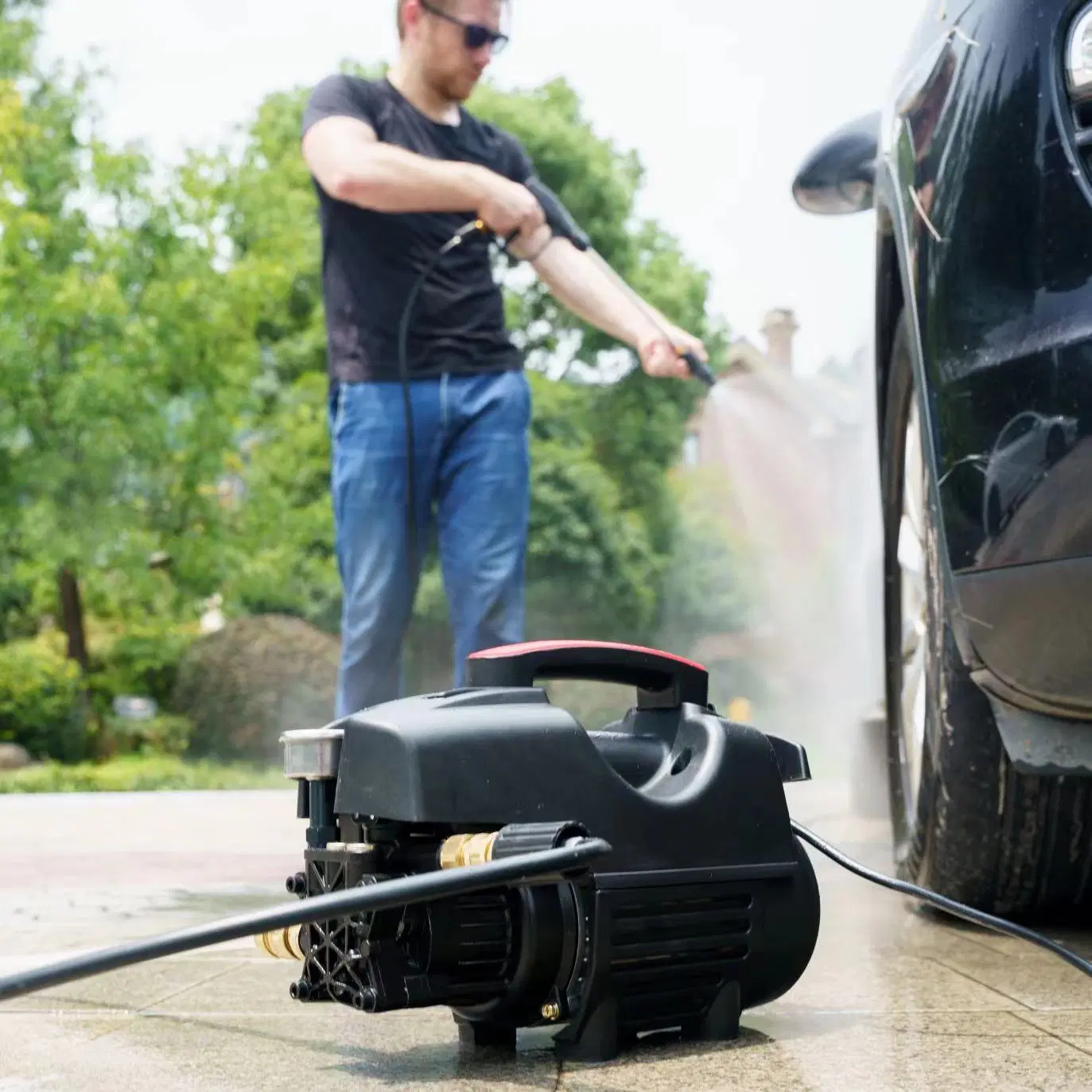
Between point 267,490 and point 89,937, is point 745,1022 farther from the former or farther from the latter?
point 267,490

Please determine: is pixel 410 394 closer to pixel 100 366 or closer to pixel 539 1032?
pixel 539 1032

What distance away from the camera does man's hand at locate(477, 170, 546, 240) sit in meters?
4.37

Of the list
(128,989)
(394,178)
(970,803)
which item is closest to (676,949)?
(970,803)

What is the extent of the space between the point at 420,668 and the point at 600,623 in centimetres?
323

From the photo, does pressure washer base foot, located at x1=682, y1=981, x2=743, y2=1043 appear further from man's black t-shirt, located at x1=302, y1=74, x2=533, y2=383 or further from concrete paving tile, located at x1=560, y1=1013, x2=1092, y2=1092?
man's black t-shirt, located at x1=302, y1=74, x2=533, y2=383

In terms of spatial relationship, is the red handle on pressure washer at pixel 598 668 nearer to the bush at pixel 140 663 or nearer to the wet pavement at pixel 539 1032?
the wet pavement at pixel 539 1032

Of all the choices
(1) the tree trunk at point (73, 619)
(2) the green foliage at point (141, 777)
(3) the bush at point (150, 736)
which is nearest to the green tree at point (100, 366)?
(1) the tree trunk at point (73, 619)

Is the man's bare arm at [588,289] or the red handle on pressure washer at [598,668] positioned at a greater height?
the man's bare arm at [588,289]

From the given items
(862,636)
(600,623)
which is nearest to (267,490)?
(600,623)

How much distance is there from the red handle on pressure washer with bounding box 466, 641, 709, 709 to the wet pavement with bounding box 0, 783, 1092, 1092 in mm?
362

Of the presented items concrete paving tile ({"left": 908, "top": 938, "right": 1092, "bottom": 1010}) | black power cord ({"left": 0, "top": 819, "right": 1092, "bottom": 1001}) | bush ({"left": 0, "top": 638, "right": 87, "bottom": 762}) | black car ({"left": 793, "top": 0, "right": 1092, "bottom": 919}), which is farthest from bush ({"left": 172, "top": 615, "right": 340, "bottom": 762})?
black power cord ({"left": 0, "top": 819, "right": 1092, "bottom": 1001})

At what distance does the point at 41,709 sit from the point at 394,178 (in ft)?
46.7

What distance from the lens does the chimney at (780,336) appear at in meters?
30.3

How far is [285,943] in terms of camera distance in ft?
5.31
